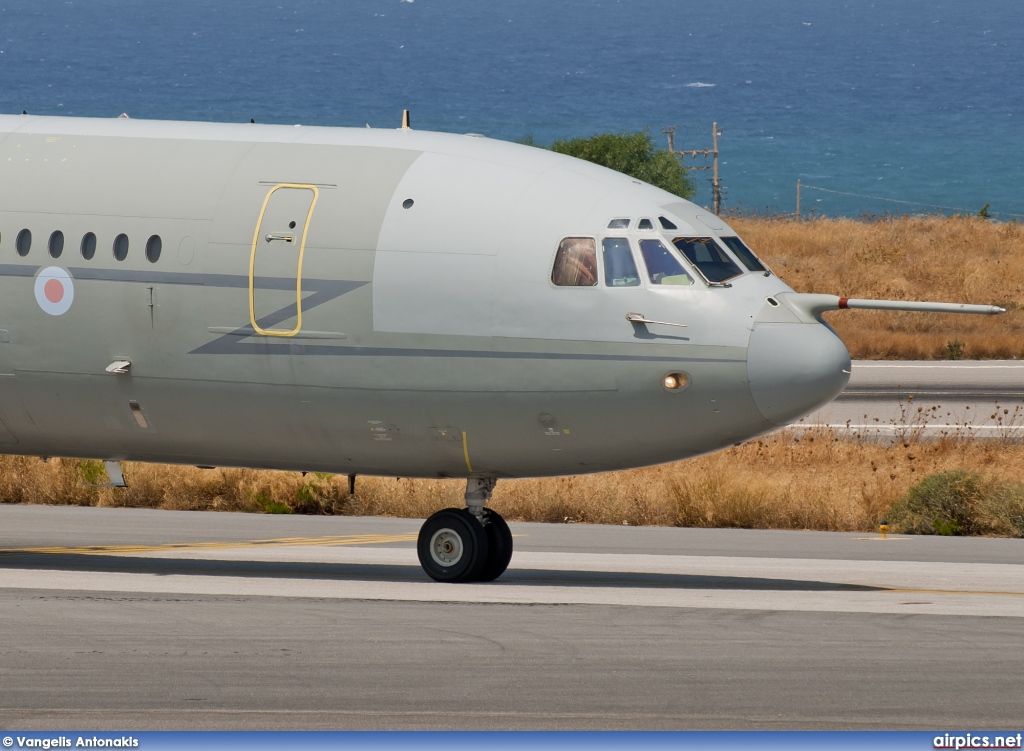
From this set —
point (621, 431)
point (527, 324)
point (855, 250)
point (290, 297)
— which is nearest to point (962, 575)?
point (621, 431)

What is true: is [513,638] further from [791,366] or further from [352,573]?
[352,573]

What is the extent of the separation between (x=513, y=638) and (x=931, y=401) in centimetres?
2776

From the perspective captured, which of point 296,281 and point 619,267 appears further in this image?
point 296,281

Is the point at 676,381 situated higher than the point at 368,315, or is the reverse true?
the point at 368,315

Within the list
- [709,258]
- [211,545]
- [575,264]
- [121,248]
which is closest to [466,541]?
[575,264]

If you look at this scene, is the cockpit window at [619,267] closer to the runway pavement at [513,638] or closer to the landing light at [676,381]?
the landing light at [676,381]

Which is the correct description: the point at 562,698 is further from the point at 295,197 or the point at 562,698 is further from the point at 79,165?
the point at 79,165

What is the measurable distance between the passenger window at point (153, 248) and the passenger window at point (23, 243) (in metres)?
1.37

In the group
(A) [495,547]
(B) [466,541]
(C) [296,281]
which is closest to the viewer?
(C) [296,281]

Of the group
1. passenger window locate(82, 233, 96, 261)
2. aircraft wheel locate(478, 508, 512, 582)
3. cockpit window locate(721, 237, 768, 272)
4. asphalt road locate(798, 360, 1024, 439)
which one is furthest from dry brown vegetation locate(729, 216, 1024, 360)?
passenger window locate(82, 233, 96, 261)

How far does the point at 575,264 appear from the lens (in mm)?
16047

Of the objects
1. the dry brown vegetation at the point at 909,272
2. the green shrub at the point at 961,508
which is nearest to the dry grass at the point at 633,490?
the green shrub at the point at 961,508

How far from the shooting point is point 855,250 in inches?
2613

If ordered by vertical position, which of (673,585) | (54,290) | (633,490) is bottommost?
(673,585)
